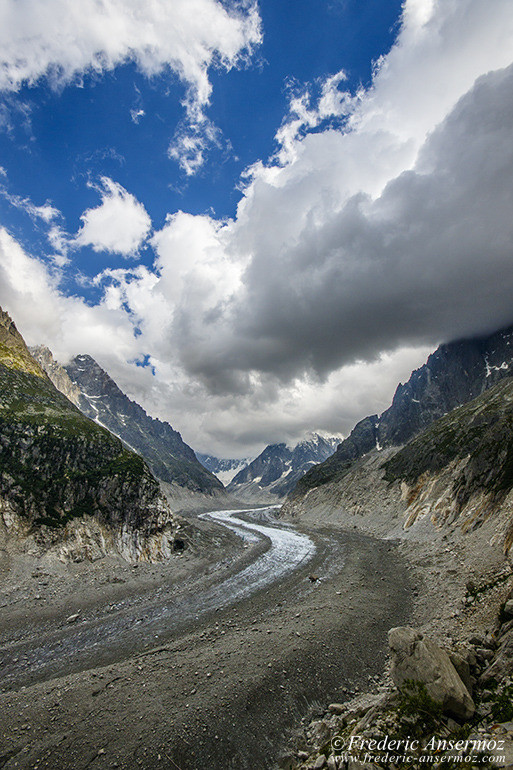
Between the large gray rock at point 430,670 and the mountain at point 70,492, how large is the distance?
50295mm

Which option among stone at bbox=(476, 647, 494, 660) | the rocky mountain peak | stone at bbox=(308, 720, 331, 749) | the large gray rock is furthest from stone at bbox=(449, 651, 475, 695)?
the rocky mountain peak

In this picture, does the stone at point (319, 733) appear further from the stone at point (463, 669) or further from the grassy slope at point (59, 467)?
the grassy slope at point (59, 467)

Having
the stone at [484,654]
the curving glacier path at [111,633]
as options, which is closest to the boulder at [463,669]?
the stone at [484,654]

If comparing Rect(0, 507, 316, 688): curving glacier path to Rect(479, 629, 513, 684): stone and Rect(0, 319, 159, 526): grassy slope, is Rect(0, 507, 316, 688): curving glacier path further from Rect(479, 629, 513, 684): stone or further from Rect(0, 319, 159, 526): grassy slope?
Rect(0, 319, 159, 526): grassy slope

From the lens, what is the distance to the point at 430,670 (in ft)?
40.1

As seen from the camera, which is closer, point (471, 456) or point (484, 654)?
point (484, 654)

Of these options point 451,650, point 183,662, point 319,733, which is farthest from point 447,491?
point 319,733

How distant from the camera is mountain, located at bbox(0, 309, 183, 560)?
161 ft

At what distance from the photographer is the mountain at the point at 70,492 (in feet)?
161

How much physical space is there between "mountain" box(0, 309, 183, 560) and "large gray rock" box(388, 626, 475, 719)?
50.3 metres

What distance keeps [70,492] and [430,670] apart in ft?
201

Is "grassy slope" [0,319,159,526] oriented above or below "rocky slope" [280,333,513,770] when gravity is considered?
above

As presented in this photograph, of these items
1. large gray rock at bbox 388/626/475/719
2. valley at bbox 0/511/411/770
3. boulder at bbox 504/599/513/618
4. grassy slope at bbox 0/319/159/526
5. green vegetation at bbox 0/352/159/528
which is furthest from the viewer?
grassy slope at bbox 0/319/159/526

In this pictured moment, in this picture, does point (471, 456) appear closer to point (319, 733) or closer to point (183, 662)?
point (319, 733)
